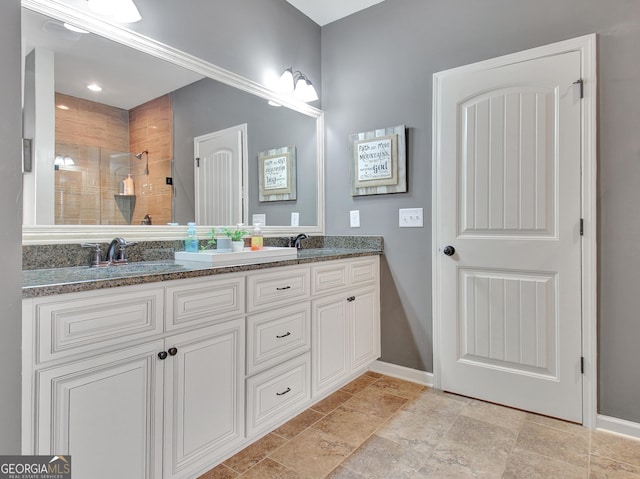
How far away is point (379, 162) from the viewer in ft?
8.66

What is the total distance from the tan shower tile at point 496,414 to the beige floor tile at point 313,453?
800mm

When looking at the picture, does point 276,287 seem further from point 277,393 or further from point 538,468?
point 538,468

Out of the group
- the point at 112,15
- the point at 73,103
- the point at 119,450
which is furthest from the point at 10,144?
the point at 112,15

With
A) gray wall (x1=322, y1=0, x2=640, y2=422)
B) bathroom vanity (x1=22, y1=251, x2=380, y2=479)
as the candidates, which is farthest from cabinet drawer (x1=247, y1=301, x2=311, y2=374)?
gray wall (x1=322, y1=0, x2=640, y2=422)

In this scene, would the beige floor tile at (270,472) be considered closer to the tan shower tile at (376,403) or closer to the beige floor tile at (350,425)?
the beige floor tile at (350,425)

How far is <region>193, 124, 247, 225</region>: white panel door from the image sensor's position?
2156 mm

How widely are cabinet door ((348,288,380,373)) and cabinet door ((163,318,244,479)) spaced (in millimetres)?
954

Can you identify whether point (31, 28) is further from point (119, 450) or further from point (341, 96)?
point (341, 96)

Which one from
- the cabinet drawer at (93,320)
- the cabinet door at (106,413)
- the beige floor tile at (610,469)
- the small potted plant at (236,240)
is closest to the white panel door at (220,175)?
the small potted plant at (236,240)

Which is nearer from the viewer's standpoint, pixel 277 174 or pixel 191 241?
pixel 191 241

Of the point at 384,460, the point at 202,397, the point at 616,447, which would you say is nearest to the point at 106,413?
the point at 202,397

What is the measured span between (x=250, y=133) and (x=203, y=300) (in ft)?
4.50

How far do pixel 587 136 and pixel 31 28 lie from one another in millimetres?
2623

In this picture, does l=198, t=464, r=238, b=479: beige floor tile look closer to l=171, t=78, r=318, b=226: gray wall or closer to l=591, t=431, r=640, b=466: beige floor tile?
l=171, t=78, r=318, b=226: gray wall
